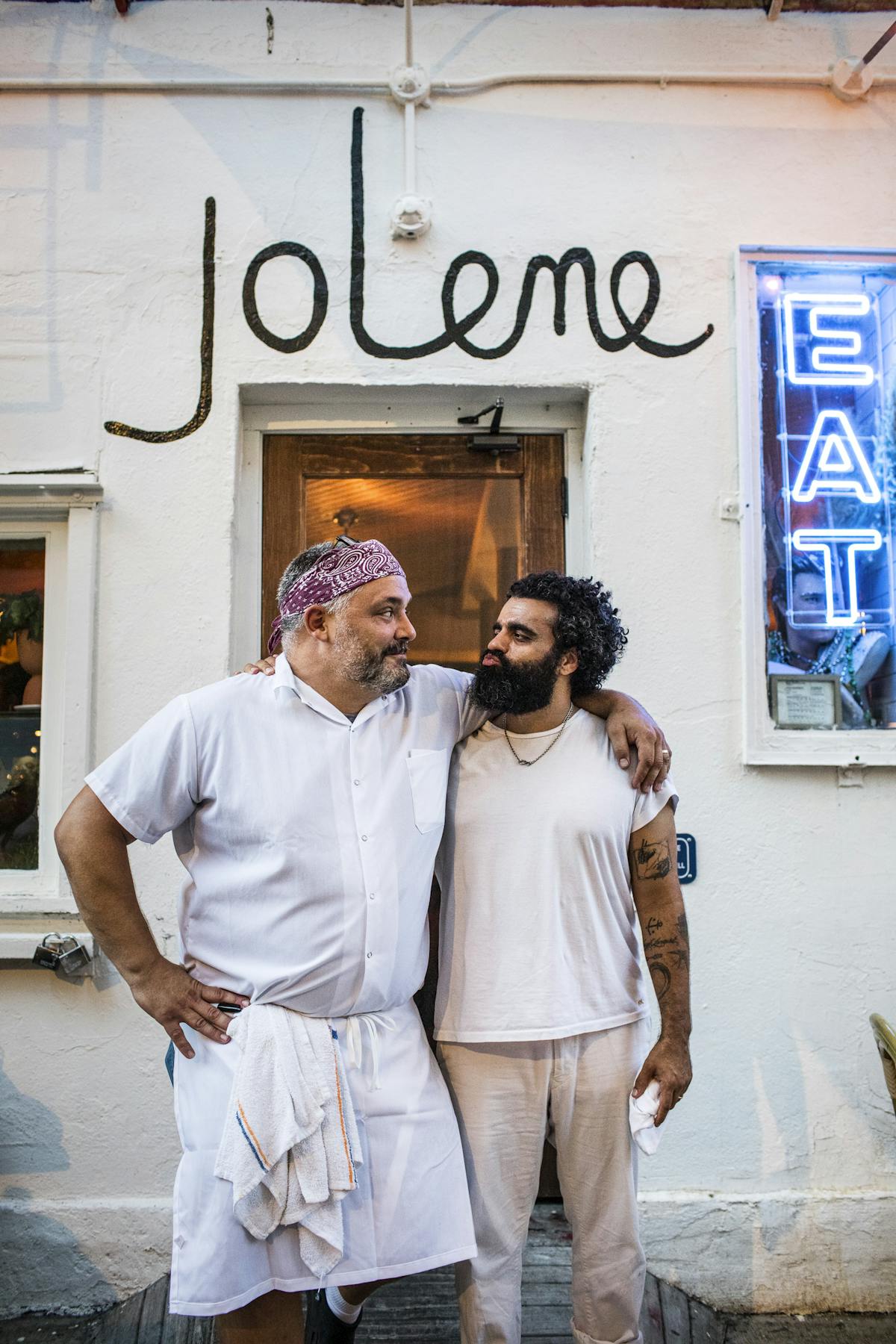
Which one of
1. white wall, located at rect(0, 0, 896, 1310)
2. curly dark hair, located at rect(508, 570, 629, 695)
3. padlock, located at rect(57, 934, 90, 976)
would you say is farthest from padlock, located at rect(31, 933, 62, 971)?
curly dark hair, located at rect(508, 570, 629, 695)

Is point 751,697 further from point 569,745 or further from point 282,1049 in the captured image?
point 282,1049

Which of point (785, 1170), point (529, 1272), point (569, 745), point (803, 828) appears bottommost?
point (529, 1272)

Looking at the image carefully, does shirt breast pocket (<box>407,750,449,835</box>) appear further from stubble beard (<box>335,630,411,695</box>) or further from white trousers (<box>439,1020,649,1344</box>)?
white trousers (<box>439,1020,649,1344</box>)

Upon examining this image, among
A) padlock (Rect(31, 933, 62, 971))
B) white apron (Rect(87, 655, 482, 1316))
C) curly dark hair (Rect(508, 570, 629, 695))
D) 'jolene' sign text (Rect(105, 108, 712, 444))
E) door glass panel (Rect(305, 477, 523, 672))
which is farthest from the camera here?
door glass panel (Rect(305, 477, 523, 672))

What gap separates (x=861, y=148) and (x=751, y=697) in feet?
6.96

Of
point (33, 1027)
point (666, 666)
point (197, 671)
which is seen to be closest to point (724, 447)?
point (666, 666)

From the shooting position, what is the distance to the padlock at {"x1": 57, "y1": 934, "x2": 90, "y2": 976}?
11.1 feet

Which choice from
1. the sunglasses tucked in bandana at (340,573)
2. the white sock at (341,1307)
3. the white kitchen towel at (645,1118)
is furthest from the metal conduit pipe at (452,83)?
the white sock at (341,1307)

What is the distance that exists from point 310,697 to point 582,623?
0.74 meters

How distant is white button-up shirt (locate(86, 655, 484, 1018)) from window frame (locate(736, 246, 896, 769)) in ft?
5.06

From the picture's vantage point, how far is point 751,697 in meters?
3.58

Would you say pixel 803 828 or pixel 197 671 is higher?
pixel 197 671

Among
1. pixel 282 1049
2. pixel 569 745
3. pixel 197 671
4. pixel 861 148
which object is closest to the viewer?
pixel 282 1049

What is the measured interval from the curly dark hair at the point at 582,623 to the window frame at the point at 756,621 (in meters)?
1.01
